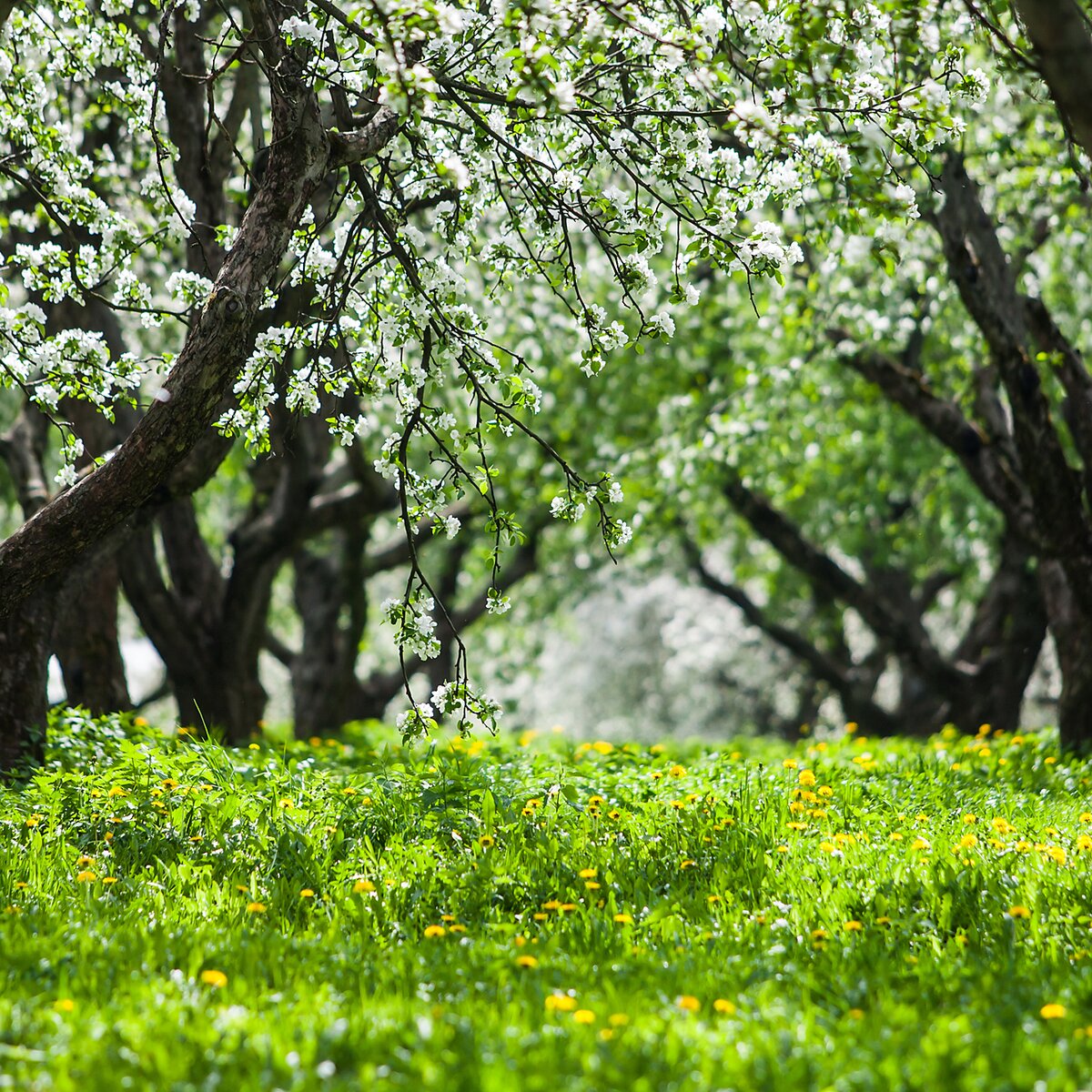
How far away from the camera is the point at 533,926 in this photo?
3.99 metres

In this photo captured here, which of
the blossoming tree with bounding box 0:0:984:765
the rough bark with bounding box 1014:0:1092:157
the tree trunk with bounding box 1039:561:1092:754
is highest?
the blossoming tree with bounding box 0:0:984:765

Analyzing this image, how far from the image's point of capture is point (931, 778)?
612 centimetres

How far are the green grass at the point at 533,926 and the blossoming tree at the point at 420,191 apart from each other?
81 cm

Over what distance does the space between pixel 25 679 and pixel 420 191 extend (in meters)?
3.65

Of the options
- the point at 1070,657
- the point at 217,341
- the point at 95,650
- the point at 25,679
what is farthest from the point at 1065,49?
the point at 95,650

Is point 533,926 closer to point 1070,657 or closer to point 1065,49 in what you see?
point 1065,49

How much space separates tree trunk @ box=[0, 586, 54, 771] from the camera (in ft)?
20.1

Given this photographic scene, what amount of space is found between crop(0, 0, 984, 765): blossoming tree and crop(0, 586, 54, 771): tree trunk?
1cm

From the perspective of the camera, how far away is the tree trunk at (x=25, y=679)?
6.13 meters

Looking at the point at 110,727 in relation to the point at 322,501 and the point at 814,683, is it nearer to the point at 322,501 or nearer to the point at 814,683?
the point at 322,501

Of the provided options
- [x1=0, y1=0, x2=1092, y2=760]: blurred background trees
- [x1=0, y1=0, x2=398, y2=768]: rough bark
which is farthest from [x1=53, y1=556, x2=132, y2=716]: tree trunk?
[x1=0, y1=0, x2=398, y2=768]: rough bark

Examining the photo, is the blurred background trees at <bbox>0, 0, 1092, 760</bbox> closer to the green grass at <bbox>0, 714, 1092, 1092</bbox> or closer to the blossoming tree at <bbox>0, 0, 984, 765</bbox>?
the blossoming tree at <bbox>0, 0, 984, 765</bbox>

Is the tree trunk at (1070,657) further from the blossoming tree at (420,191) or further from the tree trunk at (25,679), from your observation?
the tree trunk at (25,679)

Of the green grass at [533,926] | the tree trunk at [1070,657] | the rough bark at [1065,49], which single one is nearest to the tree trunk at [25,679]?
the green grass at [533,926]
